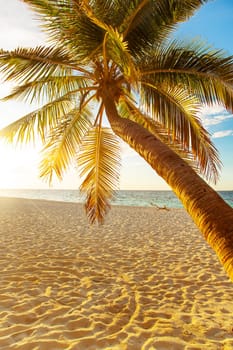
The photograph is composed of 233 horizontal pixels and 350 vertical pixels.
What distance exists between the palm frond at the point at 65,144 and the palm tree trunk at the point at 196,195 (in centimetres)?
313

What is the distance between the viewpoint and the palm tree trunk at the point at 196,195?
2154 mm

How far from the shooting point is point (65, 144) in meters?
6.60

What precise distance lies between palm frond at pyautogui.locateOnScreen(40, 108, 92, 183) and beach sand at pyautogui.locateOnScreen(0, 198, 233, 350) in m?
2.21

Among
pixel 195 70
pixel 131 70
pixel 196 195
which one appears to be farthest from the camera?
pixel 195 70

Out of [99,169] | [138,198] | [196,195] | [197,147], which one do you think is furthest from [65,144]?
[138,198]

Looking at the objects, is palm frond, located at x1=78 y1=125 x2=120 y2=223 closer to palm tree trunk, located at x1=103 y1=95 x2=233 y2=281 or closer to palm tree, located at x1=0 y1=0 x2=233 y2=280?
palm tree, located at x1=0 y1=0 x2=233 y2=280

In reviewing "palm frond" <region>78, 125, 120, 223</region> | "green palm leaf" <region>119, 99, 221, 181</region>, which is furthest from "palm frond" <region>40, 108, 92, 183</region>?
"green palm leaf" <region>119, 99, 221, 181</region>

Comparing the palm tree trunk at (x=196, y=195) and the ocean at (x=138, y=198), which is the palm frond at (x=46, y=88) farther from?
the ocean at (x=138, y=198)

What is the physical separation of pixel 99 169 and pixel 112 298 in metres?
2.92

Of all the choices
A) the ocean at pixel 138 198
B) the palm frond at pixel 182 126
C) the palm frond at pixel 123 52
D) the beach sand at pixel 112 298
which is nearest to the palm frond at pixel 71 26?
the palm frond at pixel 123 52

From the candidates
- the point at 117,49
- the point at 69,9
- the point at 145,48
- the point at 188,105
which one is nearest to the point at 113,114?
the point at 117,49

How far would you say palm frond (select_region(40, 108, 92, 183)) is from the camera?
252 inches

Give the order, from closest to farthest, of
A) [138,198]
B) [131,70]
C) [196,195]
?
[196,195], [131,70], [138,198]

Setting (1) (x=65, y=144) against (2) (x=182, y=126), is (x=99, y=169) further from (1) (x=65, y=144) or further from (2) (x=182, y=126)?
(2) (x=182, y=126)
